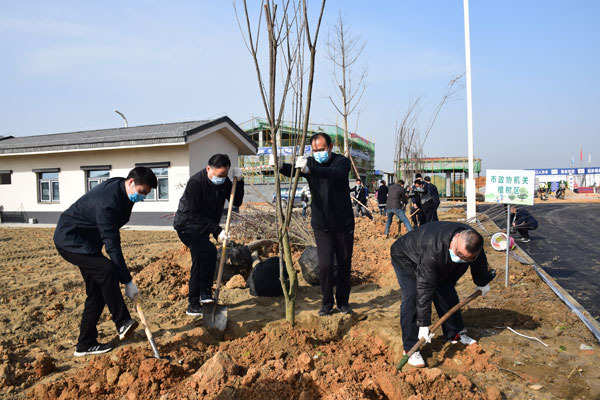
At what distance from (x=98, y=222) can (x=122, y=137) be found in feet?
37.4

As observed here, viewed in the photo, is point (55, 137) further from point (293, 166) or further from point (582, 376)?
point (582, 376)

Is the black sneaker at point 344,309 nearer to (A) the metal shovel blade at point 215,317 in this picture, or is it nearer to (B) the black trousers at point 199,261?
(A) the metal shovel blade at point 215,317

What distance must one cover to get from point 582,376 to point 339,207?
88.9 inches

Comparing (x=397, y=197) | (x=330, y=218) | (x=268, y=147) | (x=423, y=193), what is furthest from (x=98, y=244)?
(x=268, y=147)

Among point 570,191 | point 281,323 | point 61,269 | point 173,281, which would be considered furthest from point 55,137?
point 570,191

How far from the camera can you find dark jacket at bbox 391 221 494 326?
2.99 meters

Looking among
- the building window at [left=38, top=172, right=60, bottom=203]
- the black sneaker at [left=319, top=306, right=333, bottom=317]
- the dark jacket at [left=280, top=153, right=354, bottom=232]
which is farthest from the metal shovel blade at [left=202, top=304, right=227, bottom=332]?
the building window at [left=38, top=172, right=60, bottom=203]

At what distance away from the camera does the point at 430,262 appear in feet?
9.82

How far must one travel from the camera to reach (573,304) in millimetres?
4453

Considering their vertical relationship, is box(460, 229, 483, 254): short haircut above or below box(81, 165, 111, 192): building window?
below

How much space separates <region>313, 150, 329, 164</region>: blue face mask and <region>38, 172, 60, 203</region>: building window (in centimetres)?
1482

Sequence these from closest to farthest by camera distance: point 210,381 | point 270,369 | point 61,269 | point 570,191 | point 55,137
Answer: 1. point 210,381
2. point 270,369
3. point 61,269
4. point 55,137
5. point 570,191

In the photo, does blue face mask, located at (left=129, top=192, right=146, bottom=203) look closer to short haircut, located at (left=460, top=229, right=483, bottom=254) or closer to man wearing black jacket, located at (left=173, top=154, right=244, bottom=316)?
man wearing black jacket, located at (left=173, top=154, right=244, bottom=316)

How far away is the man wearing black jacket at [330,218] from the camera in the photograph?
12.4ft
